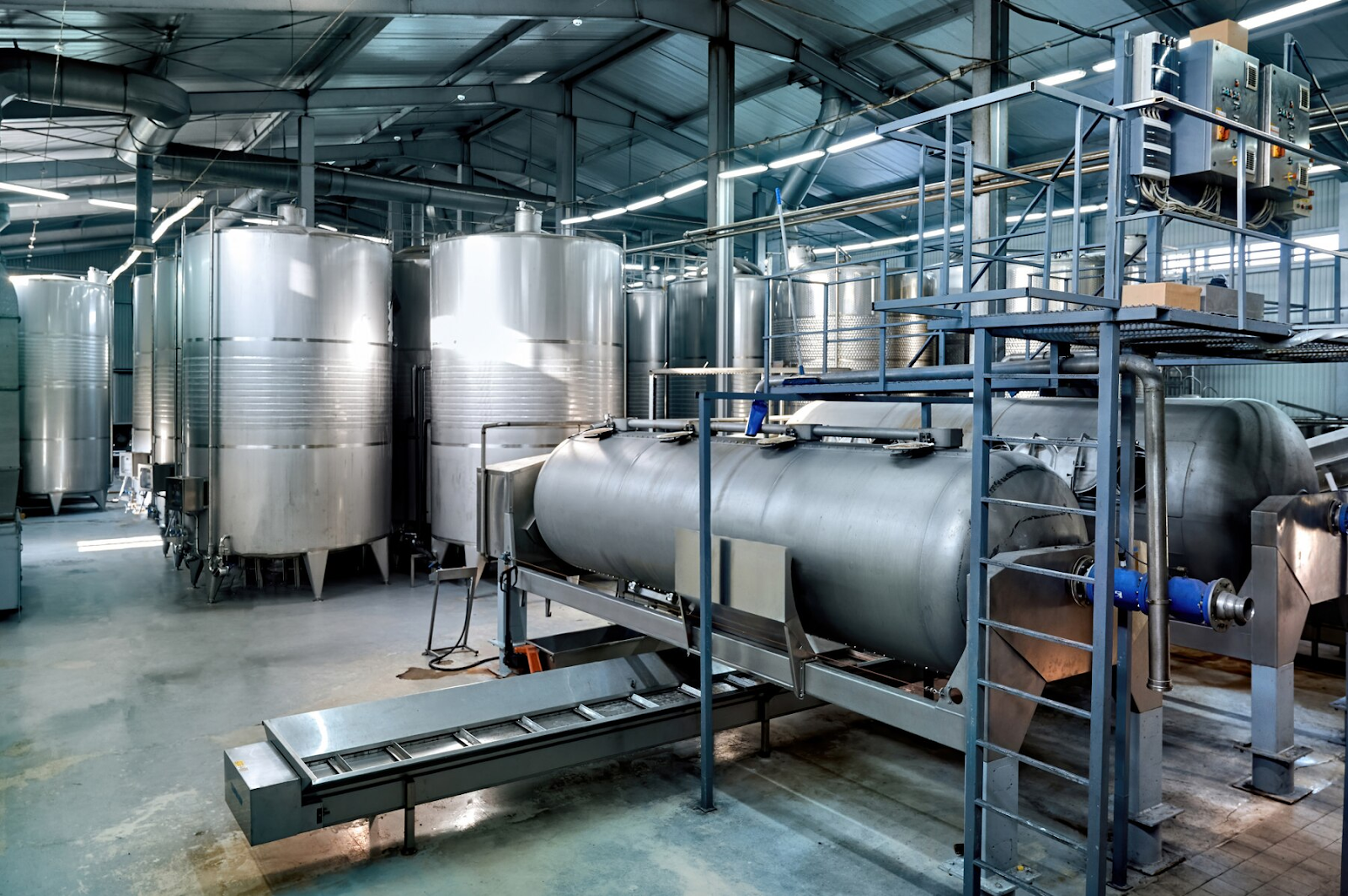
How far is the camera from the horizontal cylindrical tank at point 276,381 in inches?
432

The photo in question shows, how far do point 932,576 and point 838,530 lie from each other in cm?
65

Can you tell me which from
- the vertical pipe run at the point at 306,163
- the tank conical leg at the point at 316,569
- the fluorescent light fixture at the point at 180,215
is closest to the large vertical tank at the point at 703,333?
the vertical pipe run at the point at 306,163

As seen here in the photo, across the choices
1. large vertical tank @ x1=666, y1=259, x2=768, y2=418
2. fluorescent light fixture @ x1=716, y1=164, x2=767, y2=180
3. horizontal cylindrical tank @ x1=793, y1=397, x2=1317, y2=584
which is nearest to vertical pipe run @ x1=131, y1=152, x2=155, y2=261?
large vertical tank @ x1=666, y1=259, x2=768, y2=418

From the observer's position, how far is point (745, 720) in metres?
5.99

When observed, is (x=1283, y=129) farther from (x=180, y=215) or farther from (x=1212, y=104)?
(x=180, y=215)

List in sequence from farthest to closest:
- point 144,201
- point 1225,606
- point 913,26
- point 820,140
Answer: point 820,140
point 144,201
point 913,26
point 1225,606

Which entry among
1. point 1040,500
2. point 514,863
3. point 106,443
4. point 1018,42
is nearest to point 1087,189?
point 1018,42

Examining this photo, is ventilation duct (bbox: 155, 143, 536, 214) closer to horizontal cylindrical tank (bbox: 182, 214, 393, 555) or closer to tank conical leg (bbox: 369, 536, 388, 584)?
horizontal cylindrical tank (bbox: 182, 214, 393, 555)

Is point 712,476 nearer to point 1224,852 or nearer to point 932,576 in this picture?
point 932,576

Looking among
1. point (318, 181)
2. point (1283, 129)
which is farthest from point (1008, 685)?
point (318, 181)

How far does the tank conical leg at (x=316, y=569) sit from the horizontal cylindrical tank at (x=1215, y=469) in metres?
8.33

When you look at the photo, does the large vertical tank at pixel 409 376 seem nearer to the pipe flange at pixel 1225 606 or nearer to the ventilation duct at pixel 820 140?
the ventilation duct at pixel 820 140

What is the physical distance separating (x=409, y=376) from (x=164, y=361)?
4981 millimetres

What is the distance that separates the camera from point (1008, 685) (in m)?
4.24
